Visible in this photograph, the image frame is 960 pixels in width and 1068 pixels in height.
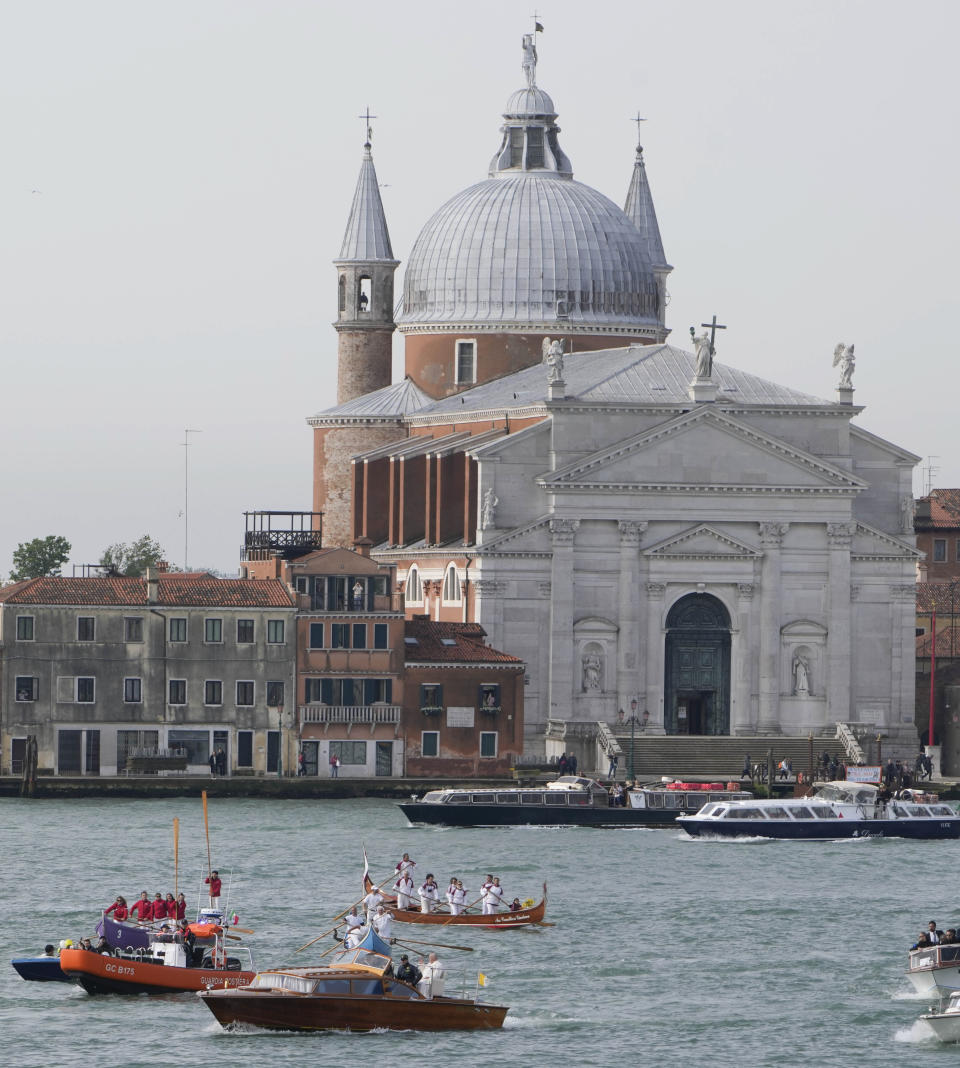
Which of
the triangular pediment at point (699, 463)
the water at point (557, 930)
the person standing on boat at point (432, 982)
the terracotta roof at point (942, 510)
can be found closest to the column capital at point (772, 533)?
the triangular pediment at point (699, 463)

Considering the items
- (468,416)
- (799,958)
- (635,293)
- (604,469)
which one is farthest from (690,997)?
(635,293)

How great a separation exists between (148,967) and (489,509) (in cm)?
3771

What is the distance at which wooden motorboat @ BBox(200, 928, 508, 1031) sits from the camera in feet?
158

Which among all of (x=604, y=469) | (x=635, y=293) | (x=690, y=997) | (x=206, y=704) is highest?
(x=635, y=293)

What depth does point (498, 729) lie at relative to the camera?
83.1 m

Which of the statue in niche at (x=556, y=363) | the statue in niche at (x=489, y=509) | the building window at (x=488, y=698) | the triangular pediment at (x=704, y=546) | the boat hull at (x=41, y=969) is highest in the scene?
the statue in niche at (x=556, y=363)

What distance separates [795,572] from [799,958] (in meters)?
34.2

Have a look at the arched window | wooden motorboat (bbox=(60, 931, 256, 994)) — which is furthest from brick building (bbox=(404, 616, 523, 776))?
wooden motorboat (bbox=(60, 931, 256, 994))

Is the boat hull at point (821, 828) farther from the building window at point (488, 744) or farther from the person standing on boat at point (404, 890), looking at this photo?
the person standing on boat at point (404, 890)

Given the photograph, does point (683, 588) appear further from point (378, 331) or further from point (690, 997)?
point (690, 997)

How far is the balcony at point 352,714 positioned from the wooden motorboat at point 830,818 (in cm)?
1054

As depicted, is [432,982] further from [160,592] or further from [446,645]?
[446,645]

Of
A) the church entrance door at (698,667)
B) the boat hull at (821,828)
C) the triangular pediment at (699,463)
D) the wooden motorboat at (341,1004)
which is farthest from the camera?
the church entrance door at (698,667)

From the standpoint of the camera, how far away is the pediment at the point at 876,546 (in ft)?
294
